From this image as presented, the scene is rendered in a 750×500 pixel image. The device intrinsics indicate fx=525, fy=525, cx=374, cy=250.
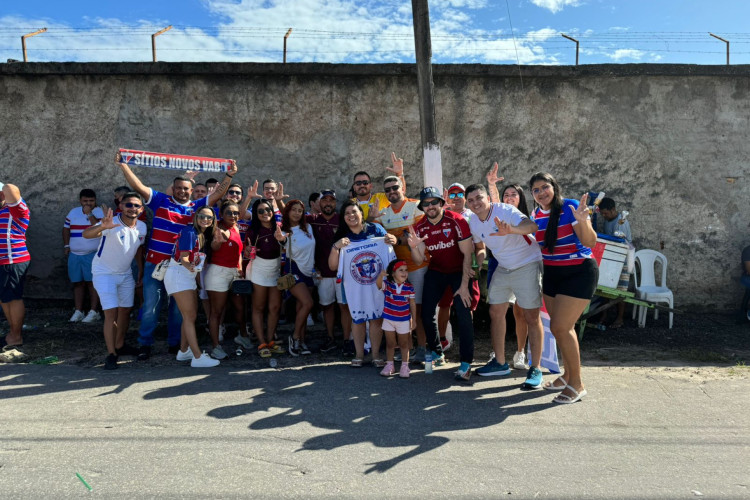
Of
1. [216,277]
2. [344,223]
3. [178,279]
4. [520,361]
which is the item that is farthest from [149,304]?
[520,361]

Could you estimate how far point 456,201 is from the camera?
19.1 feet

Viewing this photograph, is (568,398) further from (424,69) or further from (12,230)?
(12,230)

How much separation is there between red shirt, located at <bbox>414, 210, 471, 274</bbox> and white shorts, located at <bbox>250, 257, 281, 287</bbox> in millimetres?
1790

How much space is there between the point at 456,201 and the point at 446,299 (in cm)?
113

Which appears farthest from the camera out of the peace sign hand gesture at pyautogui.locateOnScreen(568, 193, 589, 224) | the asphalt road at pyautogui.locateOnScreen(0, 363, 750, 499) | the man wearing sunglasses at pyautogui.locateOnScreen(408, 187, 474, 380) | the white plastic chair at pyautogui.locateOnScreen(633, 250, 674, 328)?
the white plastic chair at pyautogui.locateOnScreen(633, 250, 674, 328)

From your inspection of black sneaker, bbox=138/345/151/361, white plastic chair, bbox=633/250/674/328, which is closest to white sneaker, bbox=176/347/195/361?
black sneaker, bbox=138/345/151/361

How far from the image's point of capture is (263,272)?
19.2 feet

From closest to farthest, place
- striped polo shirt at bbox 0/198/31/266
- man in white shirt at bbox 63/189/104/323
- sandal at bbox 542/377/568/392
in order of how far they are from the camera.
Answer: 1. sandal at bbox 542/377/568/392
2. striped polo shirt at bbox 0/198/31/266
3. man in white shirt at bbox 63/189/104/323

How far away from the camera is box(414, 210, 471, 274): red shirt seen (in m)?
5.13

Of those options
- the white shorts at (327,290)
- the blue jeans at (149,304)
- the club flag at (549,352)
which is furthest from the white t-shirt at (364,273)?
the blue jeans at (149,304)

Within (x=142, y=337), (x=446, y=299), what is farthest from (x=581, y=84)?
(x=142, y=337)

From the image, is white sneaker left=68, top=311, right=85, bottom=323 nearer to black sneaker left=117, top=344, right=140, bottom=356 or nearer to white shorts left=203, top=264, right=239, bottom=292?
black sneaker left=117, top=344, right=140, bottom=356

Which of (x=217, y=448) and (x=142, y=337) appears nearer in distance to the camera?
(x=217, y=448)

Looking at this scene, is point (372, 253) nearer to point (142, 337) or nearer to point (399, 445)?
point (399, 445)
